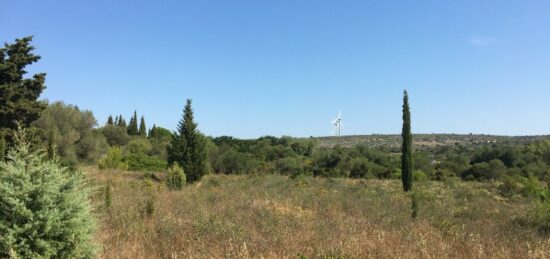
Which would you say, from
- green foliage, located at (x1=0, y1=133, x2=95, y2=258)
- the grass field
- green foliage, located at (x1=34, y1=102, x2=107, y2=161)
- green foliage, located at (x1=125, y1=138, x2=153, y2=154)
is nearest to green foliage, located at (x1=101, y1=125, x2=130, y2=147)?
green foliage, located at (x1=125, y1=138, x2=153, y2=154)

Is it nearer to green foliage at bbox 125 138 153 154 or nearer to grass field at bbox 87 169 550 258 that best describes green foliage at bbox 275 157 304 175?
green foliage at bbox 125 138 153 154

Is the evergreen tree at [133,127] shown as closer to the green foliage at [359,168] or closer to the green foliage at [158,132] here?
the green foliage at [158,132]

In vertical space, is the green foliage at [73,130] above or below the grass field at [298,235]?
above

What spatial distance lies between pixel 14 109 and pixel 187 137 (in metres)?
9.51

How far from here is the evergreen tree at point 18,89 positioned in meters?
22.0

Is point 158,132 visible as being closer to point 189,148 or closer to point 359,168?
point 359,168

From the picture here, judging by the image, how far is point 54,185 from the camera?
15.4ft

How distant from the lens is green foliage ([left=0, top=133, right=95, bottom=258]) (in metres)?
4.43

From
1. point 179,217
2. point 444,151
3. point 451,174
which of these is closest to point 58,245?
point 179,217

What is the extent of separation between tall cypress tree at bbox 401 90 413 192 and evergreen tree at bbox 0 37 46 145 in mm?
21173

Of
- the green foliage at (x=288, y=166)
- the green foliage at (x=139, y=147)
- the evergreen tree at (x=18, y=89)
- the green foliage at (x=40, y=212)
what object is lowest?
the green foliage at (x=288, y=166)

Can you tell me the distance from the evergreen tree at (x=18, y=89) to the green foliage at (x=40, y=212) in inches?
779

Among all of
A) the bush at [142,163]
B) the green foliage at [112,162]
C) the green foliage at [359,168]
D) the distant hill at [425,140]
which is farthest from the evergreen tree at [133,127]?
the green foliage at [359,168]

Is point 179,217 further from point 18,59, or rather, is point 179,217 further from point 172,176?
A: point 18,59
